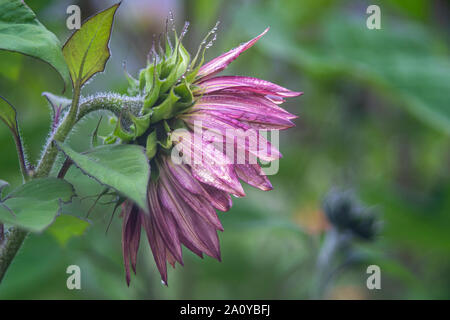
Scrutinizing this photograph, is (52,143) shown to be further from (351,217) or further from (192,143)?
(351,217)

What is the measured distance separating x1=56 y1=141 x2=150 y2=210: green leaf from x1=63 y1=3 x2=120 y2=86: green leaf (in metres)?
0.06

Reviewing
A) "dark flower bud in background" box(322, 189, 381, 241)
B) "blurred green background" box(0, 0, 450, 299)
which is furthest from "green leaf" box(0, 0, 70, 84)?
"dark flower bud in background" box(322, 189, 381, 241)

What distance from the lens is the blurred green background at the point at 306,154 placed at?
0.92 meters

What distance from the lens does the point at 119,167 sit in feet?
1.09

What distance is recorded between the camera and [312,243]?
3.21 ft

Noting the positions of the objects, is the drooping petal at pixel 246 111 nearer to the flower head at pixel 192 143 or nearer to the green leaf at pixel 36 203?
the flower head at pixel 192 143

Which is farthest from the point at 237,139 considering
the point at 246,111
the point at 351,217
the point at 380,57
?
the point at 380,57

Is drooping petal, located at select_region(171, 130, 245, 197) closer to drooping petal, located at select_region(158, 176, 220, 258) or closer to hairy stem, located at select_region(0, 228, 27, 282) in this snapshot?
drooping petal, located at select_region(158, 176, 220, 258)

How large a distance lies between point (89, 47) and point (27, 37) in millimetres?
44

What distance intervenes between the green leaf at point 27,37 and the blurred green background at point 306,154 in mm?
477

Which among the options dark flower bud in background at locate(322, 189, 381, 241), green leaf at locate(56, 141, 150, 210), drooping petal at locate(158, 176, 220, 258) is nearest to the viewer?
green leaf at locate(56, 141, 150, 210)

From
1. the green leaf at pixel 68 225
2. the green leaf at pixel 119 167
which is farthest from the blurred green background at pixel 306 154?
the green leaf at pixel 119 167

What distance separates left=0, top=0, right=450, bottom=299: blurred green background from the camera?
92 centimetres
